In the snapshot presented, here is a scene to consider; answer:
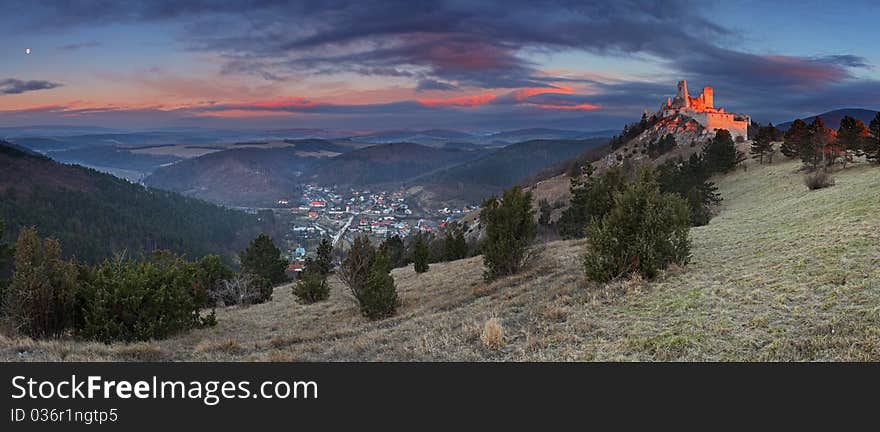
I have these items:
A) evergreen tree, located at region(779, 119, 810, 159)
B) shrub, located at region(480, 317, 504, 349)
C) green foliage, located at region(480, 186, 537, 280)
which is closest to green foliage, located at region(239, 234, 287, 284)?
green foliage, located at region(480, 186, 537, 280)

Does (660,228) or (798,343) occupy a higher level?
(660,228)

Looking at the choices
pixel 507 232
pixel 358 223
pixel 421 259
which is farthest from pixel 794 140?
pixel 358 223

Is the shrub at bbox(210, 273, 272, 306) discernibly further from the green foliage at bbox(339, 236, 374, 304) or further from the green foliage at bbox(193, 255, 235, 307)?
the green foliage at bbox(339, 236, 374, 304)

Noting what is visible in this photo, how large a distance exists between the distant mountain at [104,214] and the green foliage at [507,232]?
98724 millimetres

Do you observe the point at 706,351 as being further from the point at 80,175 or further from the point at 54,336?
the point at 80,175

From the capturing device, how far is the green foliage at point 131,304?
458 inches

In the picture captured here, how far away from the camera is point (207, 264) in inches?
1049

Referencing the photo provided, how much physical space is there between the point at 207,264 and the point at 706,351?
83.2ft

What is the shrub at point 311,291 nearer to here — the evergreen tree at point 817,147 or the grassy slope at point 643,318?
the grassy slope at point 643,318

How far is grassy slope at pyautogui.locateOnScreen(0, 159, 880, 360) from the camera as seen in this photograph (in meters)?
7.98

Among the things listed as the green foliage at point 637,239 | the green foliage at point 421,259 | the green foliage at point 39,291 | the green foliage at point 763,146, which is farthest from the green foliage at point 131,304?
the green foliage at point 763,146

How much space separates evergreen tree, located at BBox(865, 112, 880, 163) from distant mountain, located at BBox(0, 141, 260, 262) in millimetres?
111637

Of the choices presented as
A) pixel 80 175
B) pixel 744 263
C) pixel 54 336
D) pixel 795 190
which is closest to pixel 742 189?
pixel 795 190

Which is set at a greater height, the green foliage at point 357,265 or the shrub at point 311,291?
the green foliage at point 357,265
